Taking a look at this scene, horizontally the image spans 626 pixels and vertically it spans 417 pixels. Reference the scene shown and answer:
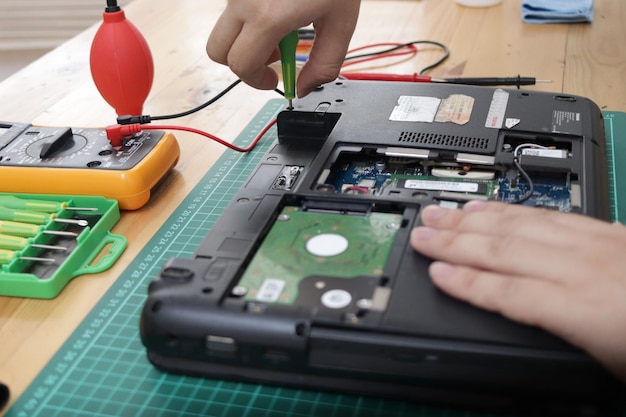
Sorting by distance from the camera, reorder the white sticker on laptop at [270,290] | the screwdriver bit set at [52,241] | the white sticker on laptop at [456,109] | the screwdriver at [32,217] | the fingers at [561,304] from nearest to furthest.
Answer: the fingers at [561,304], the white sticker on laptop at [270,290], the screwdriver bit set at [52,241], the screwdriver at [32,217], the white sticker on laptop at [456,109]

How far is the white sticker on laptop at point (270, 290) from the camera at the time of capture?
731 mm

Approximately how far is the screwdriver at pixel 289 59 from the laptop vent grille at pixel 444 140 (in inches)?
7.6

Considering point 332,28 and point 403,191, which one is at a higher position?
point 332,28

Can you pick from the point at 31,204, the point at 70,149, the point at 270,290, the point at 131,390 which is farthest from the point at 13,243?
the point at 270,290

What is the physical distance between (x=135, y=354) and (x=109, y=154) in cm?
42

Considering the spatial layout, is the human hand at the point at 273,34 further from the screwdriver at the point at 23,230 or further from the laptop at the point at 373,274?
the screwdriver at the point at 23,230

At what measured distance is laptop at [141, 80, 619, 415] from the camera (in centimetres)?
66

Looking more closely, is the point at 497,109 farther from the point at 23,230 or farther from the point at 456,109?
the point at 23,230

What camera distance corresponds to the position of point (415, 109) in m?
1.16

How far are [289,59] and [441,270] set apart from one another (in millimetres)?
485

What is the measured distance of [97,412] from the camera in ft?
2.43

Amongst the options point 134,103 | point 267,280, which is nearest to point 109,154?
point 134,103

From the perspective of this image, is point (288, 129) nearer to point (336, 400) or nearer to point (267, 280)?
point (267, 280)

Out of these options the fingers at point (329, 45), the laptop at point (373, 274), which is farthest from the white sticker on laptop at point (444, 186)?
the fingers at point (329, 45)
